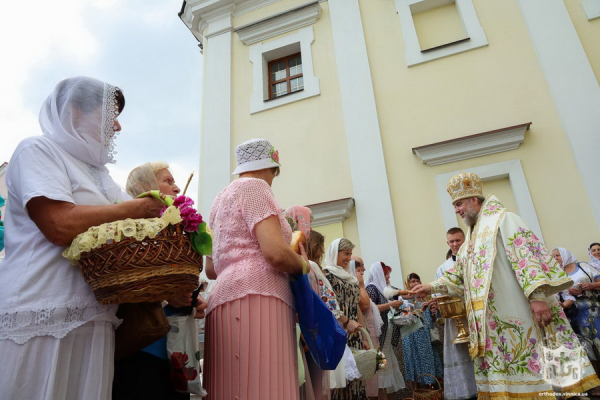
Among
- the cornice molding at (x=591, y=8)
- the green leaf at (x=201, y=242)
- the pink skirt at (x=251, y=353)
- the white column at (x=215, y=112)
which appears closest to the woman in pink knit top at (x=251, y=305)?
the pink skirt at (x=251, y=353)

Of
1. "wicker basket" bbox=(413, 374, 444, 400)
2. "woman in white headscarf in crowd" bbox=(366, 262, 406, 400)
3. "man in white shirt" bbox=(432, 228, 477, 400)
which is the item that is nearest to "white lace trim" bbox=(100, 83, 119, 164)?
"man in white shirt" bbox=(432, 228, 477, 400)

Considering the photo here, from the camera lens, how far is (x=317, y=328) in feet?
6.04

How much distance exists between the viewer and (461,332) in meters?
Result: 3.41

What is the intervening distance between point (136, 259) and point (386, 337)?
405 cm

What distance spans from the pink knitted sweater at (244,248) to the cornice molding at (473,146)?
5177 millimetres

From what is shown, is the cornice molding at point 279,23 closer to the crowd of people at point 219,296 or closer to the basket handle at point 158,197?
the crowd of people at point 219,296

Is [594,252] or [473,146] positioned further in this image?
[473,146]

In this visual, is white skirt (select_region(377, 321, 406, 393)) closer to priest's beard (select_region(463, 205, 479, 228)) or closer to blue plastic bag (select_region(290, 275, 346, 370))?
priest's beard (select_region(463, 205, 479, 228))

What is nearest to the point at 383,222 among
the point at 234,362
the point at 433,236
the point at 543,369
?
the point at 433,236

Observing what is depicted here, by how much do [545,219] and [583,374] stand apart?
3.51 m

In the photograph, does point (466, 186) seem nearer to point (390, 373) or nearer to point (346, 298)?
point (346, 298)

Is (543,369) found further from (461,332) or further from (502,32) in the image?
(502,32)

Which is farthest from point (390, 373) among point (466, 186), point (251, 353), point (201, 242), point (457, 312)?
point (201, 242)

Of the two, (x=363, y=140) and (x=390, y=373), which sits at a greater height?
(x=363, y=140)
